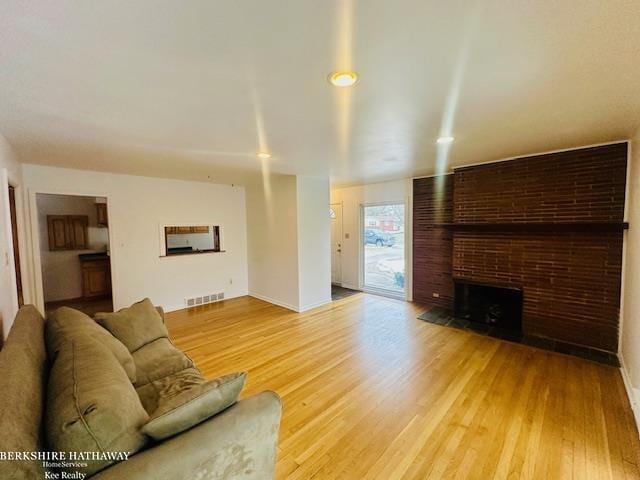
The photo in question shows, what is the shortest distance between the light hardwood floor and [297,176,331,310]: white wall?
0.97m

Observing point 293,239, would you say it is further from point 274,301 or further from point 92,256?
point 92,256

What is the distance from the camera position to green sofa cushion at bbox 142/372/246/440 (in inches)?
41.9

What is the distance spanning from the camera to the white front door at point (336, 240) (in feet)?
21.1

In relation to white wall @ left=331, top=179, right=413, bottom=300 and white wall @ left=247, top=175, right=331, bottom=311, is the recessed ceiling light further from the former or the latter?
white wall @ left=331, top=179, right=413, bottom=300

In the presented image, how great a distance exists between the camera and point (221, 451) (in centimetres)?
112

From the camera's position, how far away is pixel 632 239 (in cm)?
269

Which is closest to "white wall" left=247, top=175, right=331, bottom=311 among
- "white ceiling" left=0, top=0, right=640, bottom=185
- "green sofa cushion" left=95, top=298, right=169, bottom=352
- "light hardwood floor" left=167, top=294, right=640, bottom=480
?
"light hardwood floor" left=167, top=294, right=640, bottom=480

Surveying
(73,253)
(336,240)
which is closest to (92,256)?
(73,253)

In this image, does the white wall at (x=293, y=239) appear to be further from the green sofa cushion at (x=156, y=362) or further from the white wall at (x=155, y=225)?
the green sofa cushion at (x=156, y=362)

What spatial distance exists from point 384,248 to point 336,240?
1192 millimetres

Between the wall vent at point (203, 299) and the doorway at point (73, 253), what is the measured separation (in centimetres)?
136

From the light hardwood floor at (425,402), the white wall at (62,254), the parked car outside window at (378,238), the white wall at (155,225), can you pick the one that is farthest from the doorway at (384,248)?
the white wall at (62,254)

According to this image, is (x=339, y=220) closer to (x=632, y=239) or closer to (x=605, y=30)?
(x=632, y=239)

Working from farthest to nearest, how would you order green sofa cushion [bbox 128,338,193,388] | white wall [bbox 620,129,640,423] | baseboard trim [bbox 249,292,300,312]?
baseboard trim [bbox 249,292,300,312]
white wall [bbox 620,129,640,423]
green sofa cushion [bbox 128,338,193,388]
